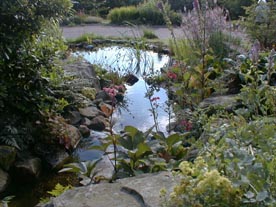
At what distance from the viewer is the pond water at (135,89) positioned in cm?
571

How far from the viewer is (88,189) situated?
237 centimetres

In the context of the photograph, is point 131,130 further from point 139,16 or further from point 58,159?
point 139,16

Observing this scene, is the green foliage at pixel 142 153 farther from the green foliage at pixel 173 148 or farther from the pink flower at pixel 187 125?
the pink flower at pixel 187 125

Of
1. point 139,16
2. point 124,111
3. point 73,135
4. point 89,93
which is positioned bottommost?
point 124,111

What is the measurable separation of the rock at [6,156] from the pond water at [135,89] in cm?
170

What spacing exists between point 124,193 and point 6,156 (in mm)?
2042

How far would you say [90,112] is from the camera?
5.71 metres

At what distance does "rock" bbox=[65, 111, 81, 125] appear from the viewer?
5.28 metres

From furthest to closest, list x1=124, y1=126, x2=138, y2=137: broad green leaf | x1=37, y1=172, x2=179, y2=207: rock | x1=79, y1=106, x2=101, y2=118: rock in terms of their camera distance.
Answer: x1=79, y1=106, x2=101, y2=118: rock < x1=124, y1=126, x2=138, y2=137: broad green leaf < x1=37, y1=172, x2=179, y2=207: rock

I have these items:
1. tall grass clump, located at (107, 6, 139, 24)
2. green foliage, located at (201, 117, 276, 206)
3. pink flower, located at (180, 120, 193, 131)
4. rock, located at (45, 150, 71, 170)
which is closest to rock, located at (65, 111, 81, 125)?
rock, located at (45, 150, 71, 170)

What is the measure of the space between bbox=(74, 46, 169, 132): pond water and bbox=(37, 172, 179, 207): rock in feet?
9.26

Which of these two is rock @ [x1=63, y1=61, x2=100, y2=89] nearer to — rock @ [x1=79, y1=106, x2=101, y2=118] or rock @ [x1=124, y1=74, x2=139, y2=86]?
rock @ [x1=79, y1=106, x2=101, y2=118]

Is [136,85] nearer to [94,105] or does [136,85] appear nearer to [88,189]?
[94,105]

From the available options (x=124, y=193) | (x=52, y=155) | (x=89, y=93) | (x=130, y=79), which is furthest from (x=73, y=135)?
(x=130, y=79)
